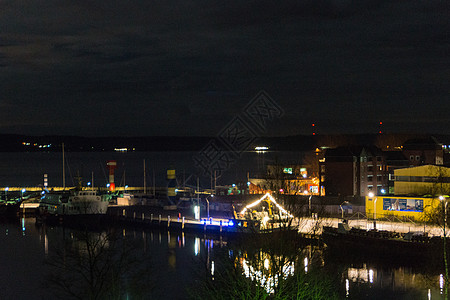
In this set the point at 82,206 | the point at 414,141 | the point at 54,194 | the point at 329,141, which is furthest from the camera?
the point at 329,141

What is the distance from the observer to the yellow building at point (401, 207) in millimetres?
22377

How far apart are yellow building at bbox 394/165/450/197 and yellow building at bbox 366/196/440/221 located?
2.23m

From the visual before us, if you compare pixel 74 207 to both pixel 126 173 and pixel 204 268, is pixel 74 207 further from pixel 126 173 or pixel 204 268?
pixel 126 173

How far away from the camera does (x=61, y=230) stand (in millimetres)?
30891

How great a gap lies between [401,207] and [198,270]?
1240cm

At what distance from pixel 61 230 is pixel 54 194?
6070 millimetres

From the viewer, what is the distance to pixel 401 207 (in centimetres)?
2352

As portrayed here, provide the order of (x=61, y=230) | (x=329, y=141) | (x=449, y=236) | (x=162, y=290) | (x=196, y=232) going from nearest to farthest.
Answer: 1. (x=162, y=290)
2. (x=449, y=236)
3. (x=196, y=232)
4. (x=61, y=230)
5. (x=329, y=141)

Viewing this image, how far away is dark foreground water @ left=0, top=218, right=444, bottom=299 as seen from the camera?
397 inches

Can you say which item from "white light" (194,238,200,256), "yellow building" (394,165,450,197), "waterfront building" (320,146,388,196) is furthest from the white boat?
"yellow building" (394,165,450,197)

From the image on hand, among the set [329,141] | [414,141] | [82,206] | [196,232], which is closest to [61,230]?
[82,206]

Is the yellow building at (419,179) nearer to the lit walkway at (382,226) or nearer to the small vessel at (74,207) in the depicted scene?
the lit walkway at (382,226)

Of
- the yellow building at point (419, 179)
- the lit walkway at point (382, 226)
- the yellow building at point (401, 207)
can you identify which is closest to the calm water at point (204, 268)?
the lit walkway at point (382, 226)

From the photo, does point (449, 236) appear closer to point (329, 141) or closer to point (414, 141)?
point (414, 141)
